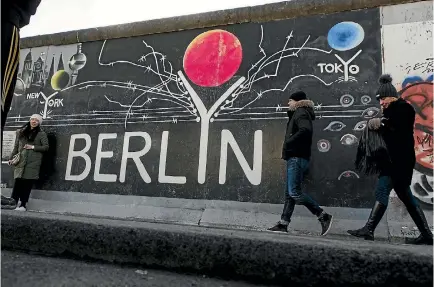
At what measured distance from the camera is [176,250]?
1.39 meters

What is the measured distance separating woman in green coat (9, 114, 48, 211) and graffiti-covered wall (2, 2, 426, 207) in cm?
48

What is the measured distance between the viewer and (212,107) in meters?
6.05

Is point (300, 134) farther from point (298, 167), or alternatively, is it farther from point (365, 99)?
point (365, 99)

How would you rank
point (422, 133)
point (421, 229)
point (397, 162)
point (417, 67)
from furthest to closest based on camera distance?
point (417, 67)
point (422, 133)
point (397, 162)
point (421, 229)

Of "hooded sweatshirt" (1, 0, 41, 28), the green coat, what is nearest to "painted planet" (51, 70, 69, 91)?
the green coat

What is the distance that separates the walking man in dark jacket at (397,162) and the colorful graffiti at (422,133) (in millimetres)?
1108

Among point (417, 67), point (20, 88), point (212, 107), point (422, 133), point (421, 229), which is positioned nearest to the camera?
point (421, 229)

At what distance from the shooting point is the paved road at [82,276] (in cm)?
119

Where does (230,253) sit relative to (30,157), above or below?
below

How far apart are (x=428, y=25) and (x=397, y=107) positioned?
2.04 metres

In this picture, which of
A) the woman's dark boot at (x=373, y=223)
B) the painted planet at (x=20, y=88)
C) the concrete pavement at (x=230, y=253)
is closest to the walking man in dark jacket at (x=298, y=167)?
the woman's dark boot at (x=373, y=223)

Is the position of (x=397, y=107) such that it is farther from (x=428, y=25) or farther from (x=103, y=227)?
(x=103, y=227)

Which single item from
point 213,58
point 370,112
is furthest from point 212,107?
point 370,112

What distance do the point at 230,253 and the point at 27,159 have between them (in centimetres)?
589
